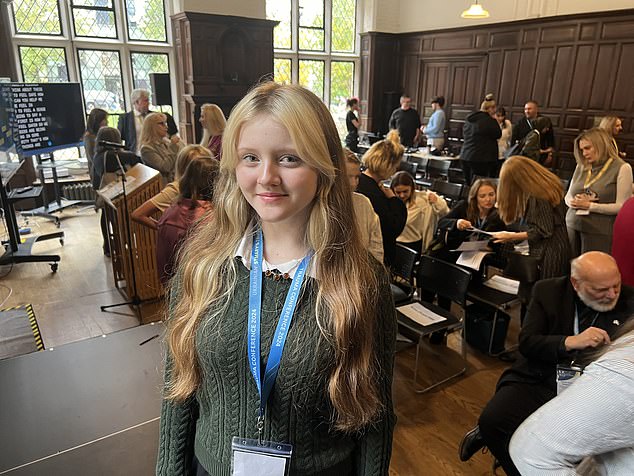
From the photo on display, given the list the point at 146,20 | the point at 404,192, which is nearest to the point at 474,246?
the point at 404,192

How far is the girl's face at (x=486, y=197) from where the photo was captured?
3506mm

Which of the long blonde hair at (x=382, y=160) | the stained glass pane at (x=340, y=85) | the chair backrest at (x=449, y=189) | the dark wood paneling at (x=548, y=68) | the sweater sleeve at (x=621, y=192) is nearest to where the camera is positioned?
the long blonde hair at (x=382, y=160)

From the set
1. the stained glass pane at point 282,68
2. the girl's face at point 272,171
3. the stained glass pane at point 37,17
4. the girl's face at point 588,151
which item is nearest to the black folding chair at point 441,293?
the girl's face at point 588,151

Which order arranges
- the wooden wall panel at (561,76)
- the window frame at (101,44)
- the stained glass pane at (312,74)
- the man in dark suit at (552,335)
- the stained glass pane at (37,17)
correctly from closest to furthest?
the man in dark suit at (552,335) < the stained glass pane at (37,17) < the window frame at (101,44) < the wooden wall panel at (561,76) < the stained glass pane at (312,74)

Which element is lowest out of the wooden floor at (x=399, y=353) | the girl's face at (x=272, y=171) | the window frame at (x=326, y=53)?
the wooden floor at (x=399, y=353)

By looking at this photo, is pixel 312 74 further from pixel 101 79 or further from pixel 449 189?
pixel 449 189

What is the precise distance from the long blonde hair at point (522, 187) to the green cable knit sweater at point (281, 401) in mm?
2414

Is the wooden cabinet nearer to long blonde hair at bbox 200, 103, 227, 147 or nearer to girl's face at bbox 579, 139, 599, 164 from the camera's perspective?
long blonde hair at bbox 200, 103, 227, 147

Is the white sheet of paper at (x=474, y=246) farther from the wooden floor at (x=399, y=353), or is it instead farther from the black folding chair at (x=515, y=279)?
the wooden floor at (x=399, y=353)

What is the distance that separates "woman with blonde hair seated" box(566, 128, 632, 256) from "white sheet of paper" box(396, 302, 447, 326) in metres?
1.67

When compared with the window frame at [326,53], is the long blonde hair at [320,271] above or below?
below

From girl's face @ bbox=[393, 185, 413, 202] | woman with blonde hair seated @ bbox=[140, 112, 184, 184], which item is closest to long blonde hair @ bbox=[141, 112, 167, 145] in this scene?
woman with blonde hair seated @ bbox=[140, 112, 184, 184]

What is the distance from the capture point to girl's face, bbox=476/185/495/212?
11.5 ft

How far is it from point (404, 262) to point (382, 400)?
236 centimetres
